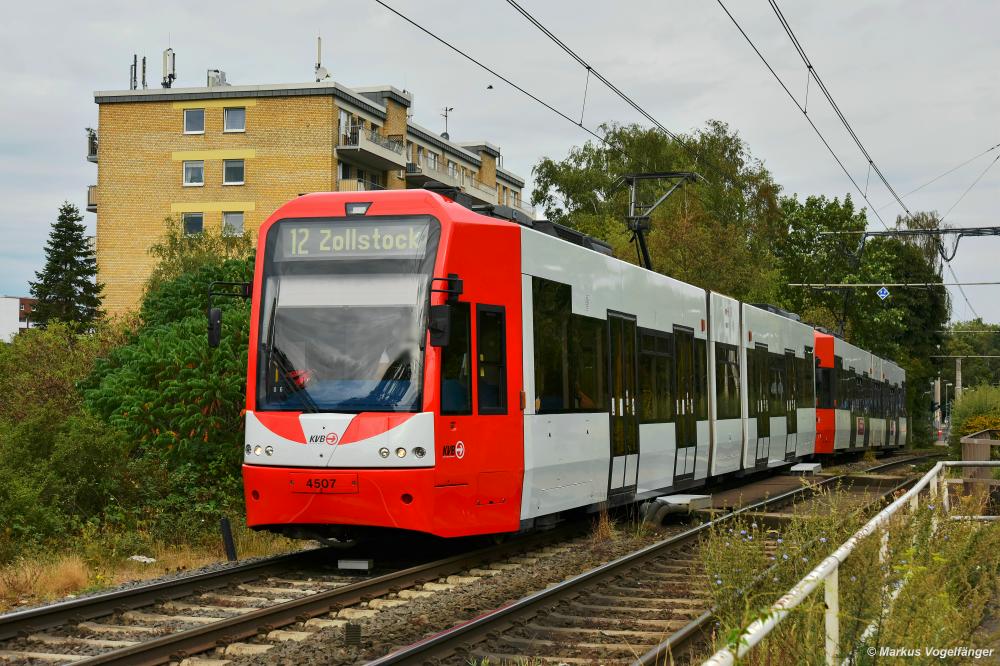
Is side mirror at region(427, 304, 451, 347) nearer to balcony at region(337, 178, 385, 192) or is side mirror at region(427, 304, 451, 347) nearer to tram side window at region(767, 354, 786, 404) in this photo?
tram side window at region(767, 354, 786, 404)

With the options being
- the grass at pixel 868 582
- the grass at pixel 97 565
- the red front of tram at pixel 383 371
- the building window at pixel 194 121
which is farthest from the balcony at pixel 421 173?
the grass at pixel 868 582

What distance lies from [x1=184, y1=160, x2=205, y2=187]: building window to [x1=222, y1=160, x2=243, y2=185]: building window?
1.20 meters

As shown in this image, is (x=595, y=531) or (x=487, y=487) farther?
(x=595, y=531)

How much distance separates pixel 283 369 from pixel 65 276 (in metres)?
69.5

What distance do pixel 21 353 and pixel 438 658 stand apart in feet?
77.2

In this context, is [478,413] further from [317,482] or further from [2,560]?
[2,560]

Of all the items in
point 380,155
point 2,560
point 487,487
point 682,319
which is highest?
point 380,155

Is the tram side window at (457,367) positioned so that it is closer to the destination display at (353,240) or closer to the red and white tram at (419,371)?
the red and white tram at (419,371)

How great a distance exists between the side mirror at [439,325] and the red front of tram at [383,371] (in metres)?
0.01

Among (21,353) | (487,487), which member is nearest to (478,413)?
(487,487)

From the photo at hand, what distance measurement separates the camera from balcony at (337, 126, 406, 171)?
59.2 meters

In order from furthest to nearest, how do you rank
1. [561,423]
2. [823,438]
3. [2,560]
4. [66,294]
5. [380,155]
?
[66,294]
[380,155]
[823,438]
[2,560]
[561,423]

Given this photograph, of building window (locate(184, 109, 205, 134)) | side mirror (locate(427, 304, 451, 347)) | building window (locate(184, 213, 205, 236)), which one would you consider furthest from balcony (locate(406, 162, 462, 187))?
side mirror (locate(427, 304, 451, 347))

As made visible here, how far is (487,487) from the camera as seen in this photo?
458 inches
